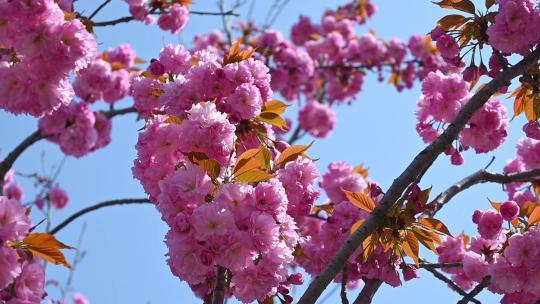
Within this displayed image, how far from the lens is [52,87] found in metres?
2.66

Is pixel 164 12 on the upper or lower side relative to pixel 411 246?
upper

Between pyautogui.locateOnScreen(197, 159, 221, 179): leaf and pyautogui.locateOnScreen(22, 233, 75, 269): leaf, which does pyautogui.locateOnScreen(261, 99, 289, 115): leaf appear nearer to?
pyautogui.locateOnScreen(197, 159, 221, 179): leaf

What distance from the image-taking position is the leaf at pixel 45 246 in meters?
1.98

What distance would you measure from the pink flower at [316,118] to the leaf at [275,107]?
6.69m

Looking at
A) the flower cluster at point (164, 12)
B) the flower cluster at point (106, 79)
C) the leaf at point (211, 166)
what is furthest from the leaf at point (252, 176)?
the flower cluster at point (106, 79)

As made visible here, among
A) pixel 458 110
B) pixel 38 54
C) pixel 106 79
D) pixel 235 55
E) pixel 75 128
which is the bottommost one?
pixel 38 54

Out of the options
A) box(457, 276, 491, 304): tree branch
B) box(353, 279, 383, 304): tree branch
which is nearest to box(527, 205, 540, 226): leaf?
box(457, 276, 491, 304): tree branch

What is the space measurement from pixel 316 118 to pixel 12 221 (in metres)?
7.51

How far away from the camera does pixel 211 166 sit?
1976mm

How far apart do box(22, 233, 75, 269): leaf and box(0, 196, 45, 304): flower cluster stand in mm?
38

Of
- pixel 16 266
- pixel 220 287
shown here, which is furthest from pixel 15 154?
pixel 220 287

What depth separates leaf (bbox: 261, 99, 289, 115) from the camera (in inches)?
100

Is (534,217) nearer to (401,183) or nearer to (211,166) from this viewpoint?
(401,183)

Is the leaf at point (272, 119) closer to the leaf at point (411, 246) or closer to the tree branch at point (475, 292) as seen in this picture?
the leaf at point (411, 246)
